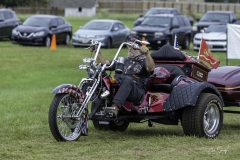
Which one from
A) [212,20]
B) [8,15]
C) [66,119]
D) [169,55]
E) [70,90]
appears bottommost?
[212,20]

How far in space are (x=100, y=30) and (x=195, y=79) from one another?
23553mm

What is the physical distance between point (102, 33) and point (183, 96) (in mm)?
23790

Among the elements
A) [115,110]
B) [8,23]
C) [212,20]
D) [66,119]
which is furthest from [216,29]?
[66,119]

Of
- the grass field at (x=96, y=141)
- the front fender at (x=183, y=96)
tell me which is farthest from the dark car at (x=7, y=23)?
the front fender at (x=183, y=96)

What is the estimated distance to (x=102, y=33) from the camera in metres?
33.4

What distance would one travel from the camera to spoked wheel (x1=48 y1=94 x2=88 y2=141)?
890cm

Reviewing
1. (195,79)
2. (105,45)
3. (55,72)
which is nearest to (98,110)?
(195,79)

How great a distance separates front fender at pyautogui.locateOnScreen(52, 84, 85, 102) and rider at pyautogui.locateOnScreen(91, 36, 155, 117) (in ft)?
1.65

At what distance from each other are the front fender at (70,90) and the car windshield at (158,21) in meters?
25.5

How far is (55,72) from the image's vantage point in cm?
2202

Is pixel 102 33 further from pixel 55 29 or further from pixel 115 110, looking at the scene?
pixel 115 110

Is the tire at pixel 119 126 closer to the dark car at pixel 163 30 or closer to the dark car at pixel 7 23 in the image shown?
the dark car at pixel 163 30

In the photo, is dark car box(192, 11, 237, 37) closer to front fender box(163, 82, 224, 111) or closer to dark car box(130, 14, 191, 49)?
dark car box(130, 14, 191, 49)

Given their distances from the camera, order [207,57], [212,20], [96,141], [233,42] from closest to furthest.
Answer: [96,141]
[207,57]
[233,42]
[212,20]
